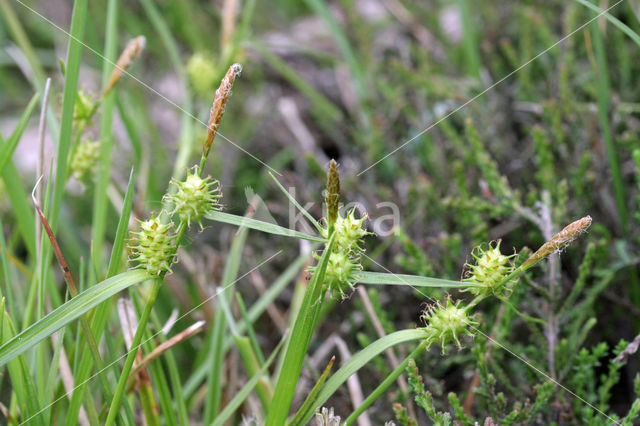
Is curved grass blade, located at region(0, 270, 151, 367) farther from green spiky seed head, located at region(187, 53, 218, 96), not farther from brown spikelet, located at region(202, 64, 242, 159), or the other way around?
green spiky seed head, located at region(187, 53, 218, 96)

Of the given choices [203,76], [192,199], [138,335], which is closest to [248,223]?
[192,199]

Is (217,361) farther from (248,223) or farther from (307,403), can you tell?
(248,223)

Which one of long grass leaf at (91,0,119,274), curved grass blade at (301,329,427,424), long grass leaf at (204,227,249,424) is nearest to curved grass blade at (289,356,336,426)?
curved grass blade at (301,329,427,424)

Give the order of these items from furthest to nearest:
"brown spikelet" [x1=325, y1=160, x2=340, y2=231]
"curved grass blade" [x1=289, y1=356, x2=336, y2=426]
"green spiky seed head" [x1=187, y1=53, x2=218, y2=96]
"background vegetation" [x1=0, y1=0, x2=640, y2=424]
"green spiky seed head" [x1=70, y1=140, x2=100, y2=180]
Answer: "green spiky seed head" [x1=187, y1=53, x2=218, y2=96] < "green spiky seed head" [x1=70, y1=140, x2=100, y2=180] < "background vegetation" [x1=0, y1=0, x2=640, y2=424] < "curved grass blade" [x1=289, y1=356, x2=336, y2=426] < "brown spikelet" [x1=325, y1=160, x2=340, y2=231]

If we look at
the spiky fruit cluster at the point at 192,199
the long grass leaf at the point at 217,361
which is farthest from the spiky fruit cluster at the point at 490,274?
the long grass leaf at the point at 217,361

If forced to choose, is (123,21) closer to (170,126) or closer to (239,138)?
(170,126)

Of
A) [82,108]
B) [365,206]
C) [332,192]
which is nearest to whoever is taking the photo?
[332,192]
